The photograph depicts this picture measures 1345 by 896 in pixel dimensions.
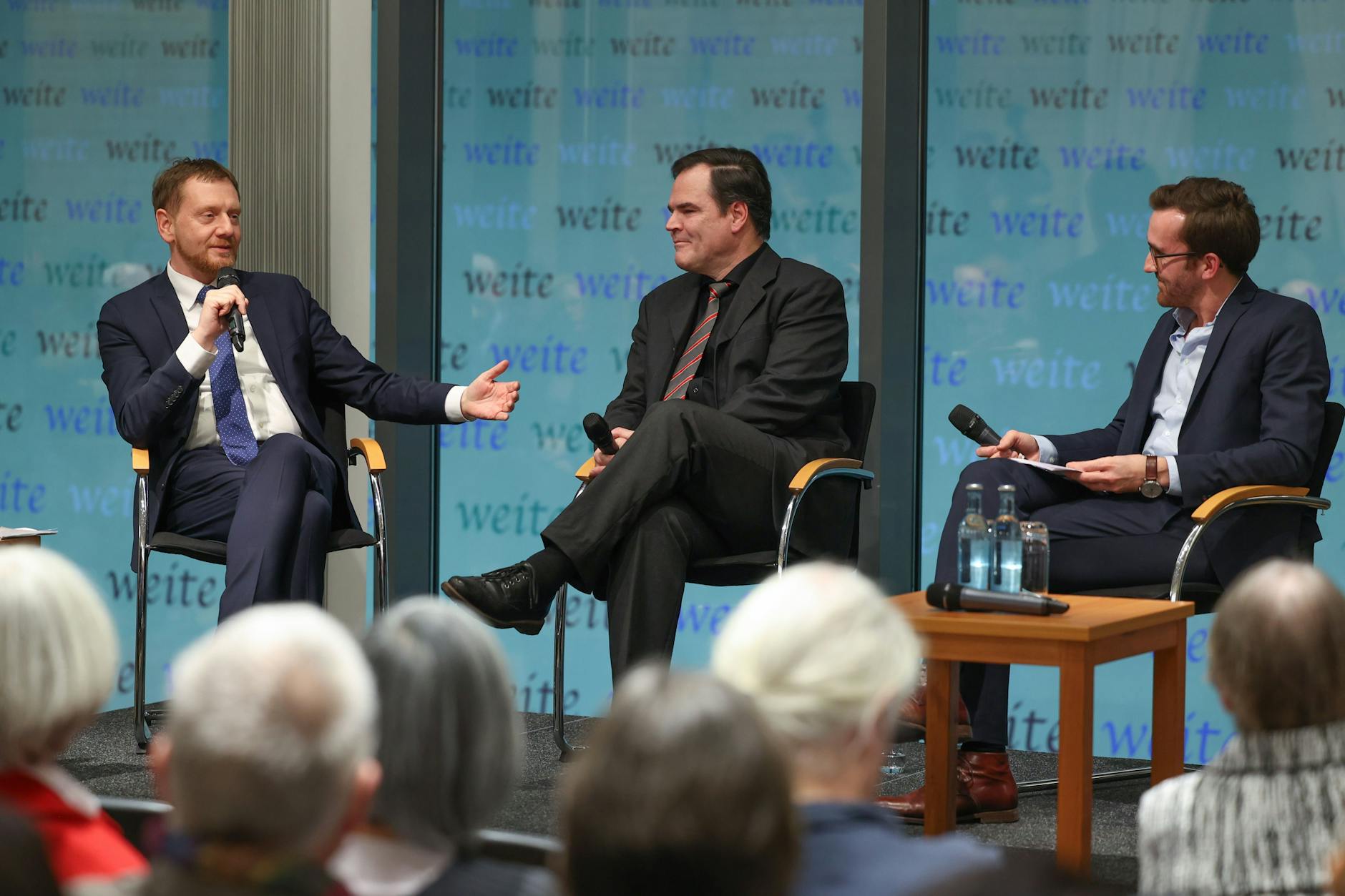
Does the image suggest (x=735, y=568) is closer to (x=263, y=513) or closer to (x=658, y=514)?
(x=658, y=514)

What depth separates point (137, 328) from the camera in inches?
158

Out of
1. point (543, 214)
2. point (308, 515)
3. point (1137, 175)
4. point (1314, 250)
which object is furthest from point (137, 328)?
point (1314, 250)

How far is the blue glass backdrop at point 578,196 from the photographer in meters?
4.61

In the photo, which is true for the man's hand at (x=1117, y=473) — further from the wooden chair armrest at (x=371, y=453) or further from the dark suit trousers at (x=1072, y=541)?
the wooden chair armrest at (x=371, y=453)

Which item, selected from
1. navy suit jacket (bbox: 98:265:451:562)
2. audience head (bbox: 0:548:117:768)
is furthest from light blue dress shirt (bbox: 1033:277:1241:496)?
audience head (bbox: 0:548:117:768)

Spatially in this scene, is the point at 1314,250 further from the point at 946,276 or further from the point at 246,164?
the point at 246,164

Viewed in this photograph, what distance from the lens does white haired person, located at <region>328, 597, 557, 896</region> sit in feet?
4.00

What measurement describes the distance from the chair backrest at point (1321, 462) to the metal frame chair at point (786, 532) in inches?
37.9

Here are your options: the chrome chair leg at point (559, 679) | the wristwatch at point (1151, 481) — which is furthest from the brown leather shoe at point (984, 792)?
the chrome chair leg at point (559, 679)

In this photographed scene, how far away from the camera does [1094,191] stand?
436 centimetres

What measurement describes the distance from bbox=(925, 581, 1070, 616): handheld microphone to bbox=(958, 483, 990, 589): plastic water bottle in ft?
0.97

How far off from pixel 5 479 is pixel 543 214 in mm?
Answer: 2024

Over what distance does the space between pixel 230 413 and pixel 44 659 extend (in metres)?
2.78

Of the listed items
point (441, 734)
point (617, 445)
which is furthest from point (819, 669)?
point (617, 445)
